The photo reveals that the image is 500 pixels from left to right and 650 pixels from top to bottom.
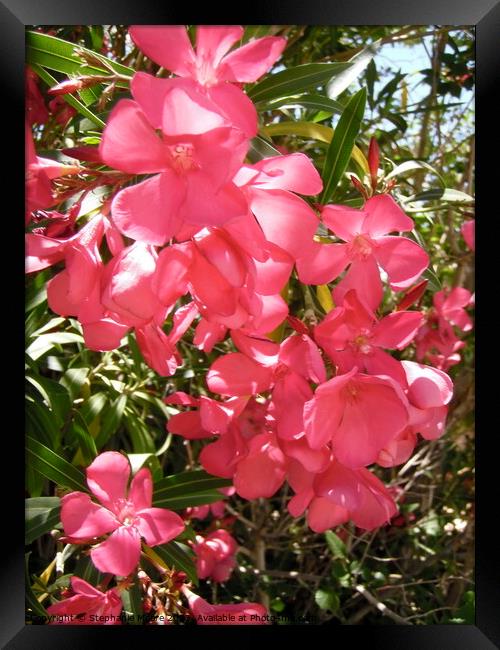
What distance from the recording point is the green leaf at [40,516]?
97 cm

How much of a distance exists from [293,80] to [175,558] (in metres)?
0.81

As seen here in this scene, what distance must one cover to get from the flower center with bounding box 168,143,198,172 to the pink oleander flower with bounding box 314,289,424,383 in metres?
0.26

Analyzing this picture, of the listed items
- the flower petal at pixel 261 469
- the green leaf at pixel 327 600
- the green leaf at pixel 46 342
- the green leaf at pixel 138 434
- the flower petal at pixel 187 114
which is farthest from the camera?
the green leaf at pixel 327 600

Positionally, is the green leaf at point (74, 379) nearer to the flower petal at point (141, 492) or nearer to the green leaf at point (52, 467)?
the green leaf at point (52, 467)

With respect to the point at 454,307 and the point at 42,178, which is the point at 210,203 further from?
the point at 454,307

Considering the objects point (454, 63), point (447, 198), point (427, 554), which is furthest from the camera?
point (427, 554)

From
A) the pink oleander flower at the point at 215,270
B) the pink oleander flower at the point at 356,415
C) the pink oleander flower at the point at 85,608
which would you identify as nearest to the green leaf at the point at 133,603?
the pink oleander flower at the point at 85,608

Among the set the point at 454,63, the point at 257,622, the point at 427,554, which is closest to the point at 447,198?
the point at 454,63

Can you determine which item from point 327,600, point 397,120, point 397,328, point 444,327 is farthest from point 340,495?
point 397,120

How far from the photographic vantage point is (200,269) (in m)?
0.62

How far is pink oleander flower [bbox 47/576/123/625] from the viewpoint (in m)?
0.92

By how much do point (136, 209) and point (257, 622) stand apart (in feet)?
2.26
